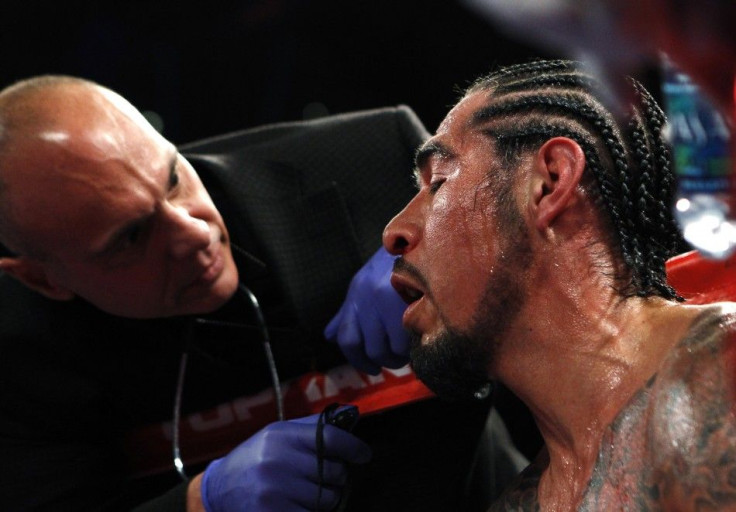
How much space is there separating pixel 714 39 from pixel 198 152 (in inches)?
67.5

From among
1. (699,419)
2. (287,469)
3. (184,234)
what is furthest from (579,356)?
(184,234)

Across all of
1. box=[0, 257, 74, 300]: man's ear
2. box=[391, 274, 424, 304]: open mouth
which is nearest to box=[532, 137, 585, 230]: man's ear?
box=[391, 274, 424, 304]: open mouth

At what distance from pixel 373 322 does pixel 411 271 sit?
1.04ft

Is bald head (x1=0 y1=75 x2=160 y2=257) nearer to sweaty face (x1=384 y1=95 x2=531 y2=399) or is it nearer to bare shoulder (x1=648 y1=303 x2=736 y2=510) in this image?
sweaty face (x1=384 y1=95 x2=531 y2=399)

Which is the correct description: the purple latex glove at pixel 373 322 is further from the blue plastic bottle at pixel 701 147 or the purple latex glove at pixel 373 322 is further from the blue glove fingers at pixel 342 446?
the blue plastic bottle at pixel 701 147

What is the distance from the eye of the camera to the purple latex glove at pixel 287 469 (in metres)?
1.59

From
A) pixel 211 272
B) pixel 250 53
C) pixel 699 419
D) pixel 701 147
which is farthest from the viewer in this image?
pixel 250 53

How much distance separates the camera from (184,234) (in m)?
1.72

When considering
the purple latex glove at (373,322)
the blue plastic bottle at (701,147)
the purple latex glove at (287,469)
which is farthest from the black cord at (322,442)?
the blue plastic bottle at (701,147)

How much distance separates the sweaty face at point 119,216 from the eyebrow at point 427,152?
517 millimetres

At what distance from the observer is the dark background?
3027mm

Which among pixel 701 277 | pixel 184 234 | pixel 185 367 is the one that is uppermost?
pixel 701 277

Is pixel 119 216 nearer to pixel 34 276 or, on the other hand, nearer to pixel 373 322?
pixel 34 276

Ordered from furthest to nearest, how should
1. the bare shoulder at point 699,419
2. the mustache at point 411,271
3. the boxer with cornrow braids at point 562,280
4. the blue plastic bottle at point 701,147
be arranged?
1. the mustache at point 411,271
2. the boxer with cornrow braids at point 562,280
3. the bare shoulder at point 699,419
4. the blue plastic bottle at point 701,147
